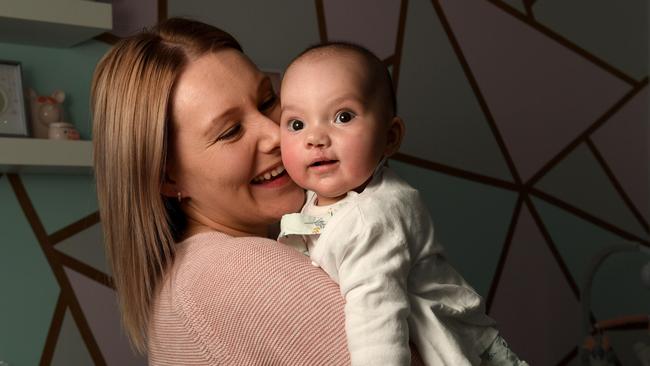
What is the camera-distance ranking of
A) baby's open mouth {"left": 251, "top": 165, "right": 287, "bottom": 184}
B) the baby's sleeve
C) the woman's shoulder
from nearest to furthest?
the baby's sleeve, the woman's shoulder, baby's open mouth {"left": 251, "top": 165, "right": 287, "bottom": 184}

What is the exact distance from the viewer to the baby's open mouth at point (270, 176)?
138 cm

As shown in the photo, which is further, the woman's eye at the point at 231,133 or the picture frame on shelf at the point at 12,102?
the picture frame on shelf at the point at 12,102

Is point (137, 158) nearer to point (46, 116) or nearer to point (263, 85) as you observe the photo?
point (263, 85)

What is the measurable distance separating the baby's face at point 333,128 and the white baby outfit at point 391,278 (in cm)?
4

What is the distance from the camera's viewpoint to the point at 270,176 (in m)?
1.38

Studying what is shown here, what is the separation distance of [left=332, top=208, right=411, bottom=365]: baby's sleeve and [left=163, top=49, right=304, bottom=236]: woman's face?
30 cm

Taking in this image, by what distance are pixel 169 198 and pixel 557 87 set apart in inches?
100

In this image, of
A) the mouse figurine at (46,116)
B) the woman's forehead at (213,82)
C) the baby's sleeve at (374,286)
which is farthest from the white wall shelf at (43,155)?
the baby's sleeve at (374,286)

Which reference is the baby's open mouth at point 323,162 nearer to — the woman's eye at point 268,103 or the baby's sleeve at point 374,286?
the baby's sleeve at point 374,286

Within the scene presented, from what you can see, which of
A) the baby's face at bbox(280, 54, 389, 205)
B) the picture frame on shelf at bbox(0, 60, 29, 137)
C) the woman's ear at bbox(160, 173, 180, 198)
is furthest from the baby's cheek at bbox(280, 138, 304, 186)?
the picture frame on shelf at bbox(0, 60, 29, 137)

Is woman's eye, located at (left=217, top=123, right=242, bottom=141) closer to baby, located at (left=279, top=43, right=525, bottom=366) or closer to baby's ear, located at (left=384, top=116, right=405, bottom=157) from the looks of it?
baby, located at (left=279, top=43, right=525, bottom=366)

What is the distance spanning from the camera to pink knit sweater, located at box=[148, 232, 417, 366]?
3.48 ft

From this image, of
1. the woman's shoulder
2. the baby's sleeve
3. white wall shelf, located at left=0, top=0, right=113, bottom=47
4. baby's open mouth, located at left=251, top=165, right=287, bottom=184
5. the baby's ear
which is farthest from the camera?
white wall shelf, located at left=0, top=0, right=113, bottom=47

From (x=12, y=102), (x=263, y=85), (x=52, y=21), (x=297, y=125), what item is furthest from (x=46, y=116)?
(x=297, y=125)
